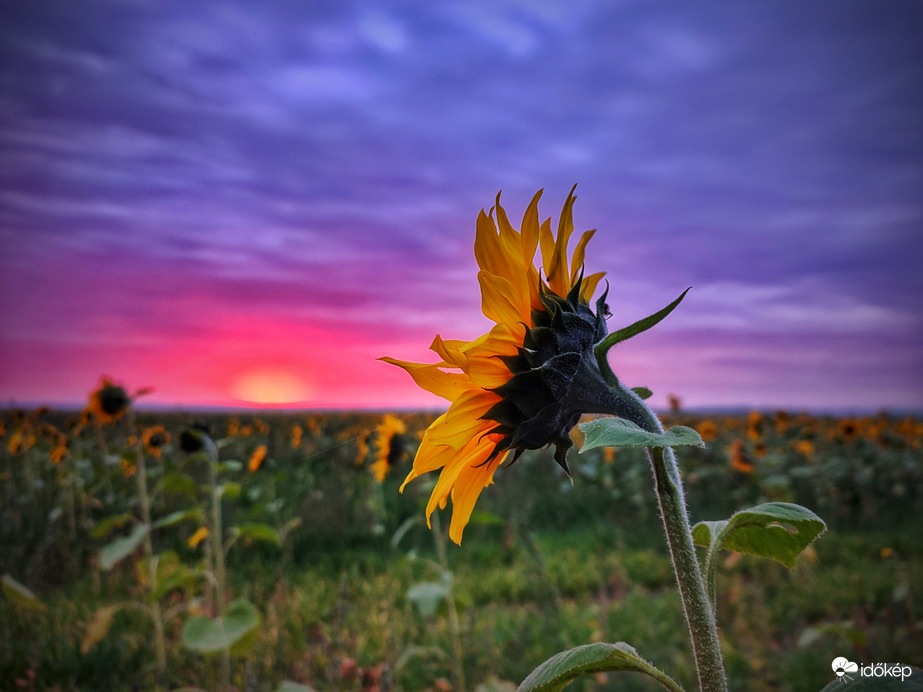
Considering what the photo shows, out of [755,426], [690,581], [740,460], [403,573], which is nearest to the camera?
[690,581]

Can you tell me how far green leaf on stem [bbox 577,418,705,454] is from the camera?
1.59 ft

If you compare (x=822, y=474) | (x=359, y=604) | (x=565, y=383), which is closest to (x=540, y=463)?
(x=822, y=474)

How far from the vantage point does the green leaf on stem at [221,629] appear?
1656mm

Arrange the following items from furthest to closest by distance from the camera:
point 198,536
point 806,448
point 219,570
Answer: point 806,448 < point 198,536 < point 219,570

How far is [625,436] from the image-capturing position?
500 millimetres

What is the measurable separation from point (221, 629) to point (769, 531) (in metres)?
1.58

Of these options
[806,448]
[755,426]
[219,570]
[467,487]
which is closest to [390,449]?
[219,570]

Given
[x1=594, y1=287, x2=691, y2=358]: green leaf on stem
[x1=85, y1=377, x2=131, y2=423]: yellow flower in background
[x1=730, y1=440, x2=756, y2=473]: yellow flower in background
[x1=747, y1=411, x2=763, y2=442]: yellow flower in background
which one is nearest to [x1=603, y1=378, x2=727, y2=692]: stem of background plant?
[x1=594, y1=287, x2=691, y2=358]: green leaf on stem

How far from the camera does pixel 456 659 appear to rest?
192 cm

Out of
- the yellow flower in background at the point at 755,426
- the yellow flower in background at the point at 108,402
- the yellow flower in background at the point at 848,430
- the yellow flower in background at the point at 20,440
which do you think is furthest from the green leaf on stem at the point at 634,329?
the yellow flower in background at the point at 848,430

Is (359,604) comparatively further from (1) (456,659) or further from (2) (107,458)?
(2) (107,458)

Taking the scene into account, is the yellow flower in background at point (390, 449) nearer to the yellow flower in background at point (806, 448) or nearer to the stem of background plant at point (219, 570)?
the stem of background plant at point (219, 570)

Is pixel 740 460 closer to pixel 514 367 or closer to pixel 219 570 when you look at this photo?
pixel 219 570

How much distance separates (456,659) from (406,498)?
328cm
